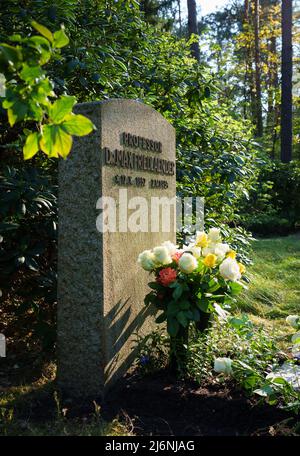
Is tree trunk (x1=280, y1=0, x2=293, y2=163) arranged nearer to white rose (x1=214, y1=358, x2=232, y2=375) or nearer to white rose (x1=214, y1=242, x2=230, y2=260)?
white rose (x1=214, y1=242, x2=230, y2=260)

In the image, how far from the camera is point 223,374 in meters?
3.30

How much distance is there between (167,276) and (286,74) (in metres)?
12.6

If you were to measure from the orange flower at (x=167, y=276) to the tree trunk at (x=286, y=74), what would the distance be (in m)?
12.4

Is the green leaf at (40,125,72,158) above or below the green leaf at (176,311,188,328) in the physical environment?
above

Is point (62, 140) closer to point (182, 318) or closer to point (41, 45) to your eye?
point (41, 45)

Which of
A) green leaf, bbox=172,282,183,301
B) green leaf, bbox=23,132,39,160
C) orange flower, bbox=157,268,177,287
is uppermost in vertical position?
green leaf, bbox=23,132,39,160

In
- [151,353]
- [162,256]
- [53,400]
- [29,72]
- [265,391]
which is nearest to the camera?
[29,72]

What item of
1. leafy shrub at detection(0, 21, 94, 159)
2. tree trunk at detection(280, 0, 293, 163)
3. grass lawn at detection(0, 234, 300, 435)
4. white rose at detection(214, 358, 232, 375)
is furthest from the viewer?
tree trunk at detection(280, 0, 293, 163)

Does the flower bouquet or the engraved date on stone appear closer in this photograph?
the flower bouquet

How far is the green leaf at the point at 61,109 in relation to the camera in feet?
5.29

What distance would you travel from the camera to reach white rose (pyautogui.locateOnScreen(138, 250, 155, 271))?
131 inches

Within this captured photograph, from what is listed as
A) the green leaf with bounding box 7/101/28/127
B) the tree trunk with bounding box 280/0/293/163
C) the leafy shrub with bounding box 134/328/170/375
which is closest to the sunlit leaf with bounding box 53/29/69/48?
the green leaf with bounding box 7/101/28/127

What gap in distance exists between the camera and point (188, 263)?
3160 mm

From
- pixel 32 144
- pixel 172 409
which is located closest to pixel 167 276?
pixel 172 409
